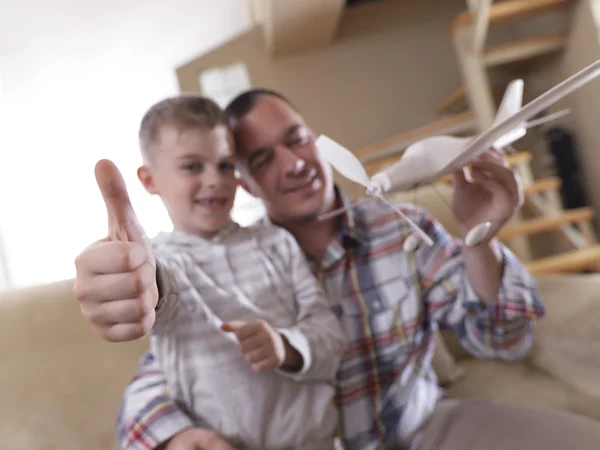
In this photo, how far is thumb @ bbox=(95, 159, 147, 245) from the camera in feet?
0.95

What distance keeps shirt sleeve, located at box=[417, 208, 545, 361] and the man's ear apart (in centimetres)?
40

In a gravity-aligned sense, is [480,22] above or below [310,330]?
above

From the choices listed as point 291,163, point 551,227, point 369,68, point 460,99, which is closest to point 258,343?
point 291,163

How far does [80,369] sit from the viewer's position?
2.62 feet

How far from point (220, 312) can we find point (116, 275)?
→ 8.6 inches

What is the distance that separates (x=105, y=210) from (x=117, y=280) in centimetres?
4

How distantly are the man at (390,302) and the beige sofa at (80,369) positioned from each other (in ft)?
0.43

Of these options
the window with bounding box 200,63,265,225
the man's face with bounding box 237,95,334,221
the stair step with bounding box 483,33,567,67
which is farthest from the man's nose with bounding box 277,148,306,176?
the window with bounding box 200,63,265,225

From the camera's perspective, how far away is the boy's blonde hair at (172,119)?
0.51 m

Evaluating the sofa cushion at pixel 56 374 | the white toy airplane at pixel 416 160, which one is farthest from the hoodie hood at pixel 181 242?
the sofa cushion at pixel 56 374

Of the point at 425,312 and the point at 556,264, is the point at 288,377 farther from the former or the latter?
the point at 556,264

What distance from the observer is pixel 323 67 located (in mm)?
2549

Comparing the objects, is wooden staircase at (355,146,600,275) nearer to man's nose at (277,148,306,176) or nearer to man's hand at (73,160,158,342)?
man's nose at (277,148,306,176)

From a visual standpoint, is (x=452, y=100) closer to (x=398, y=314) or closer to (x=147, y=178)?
(x=398, y=314)
